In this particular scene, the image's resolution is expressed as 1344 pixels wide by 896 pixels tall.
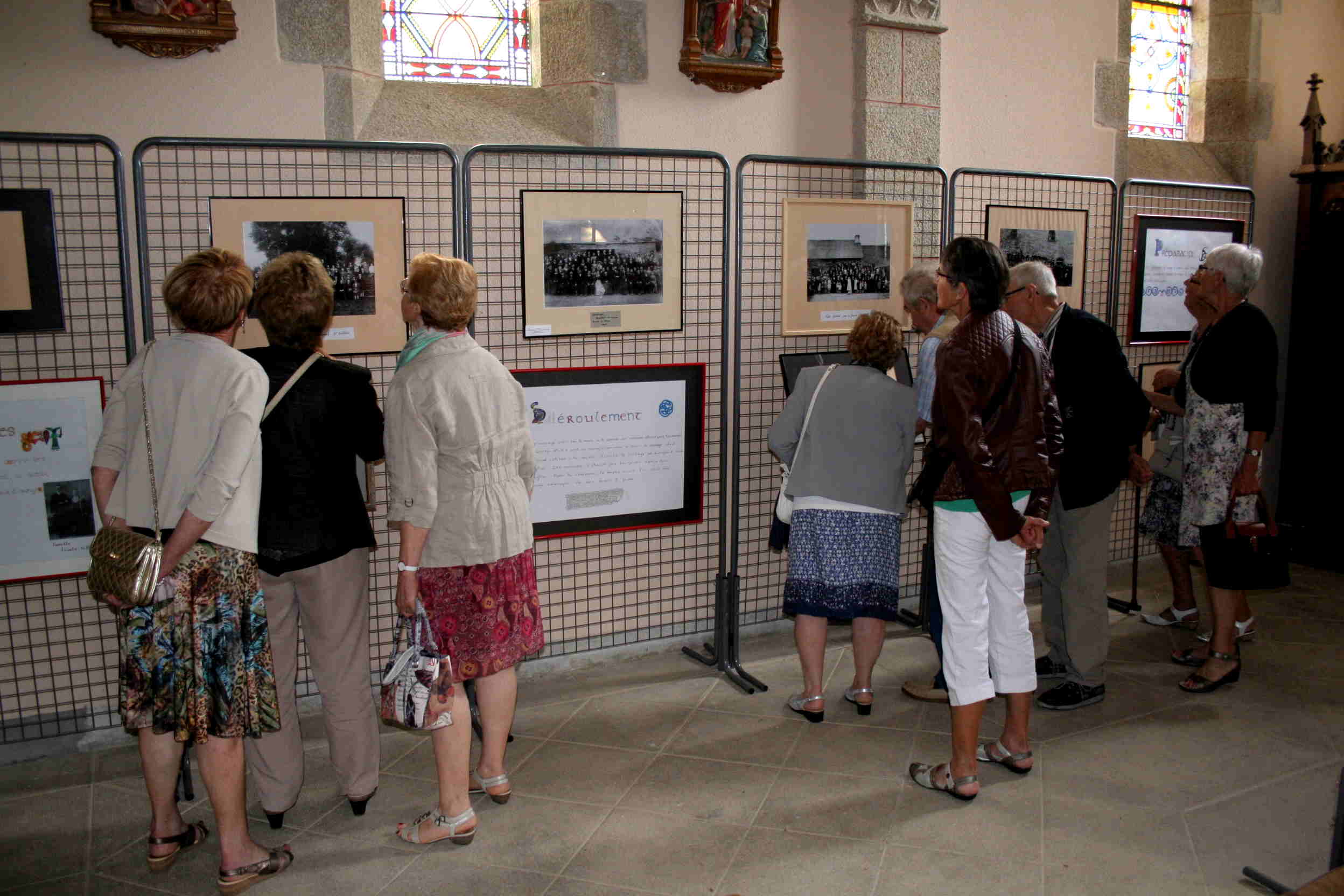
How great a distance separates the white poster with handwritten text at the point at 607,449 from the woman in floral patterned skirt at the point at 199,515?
1.41 meters

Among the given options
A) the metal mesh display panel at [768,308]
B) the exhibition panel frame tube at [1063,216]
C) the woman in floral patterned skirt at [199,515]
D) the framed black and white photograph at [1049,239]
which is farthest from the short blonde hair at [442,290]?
the framed black and white photograph at [1049,239]

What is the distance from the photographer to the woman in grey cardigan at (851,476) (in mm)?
3492

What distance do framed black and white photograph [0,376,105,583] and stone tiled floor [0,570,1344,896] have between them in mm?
717

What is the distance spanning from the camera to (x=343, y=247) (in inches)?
146

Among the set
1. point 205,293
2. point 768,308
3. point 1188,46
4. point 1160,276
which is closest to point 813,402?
point 768,308

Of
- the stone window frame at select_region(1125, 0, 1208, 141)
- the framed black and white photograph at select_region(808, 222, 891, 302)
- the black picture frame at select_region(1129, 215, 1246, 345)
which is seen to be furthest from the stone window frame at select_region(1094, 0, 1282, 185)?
the framed black and white photograph at select_region(808, 222, 891, 302)

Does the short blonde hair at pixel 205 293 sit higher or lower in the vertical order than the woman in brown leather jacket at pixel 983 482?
higher

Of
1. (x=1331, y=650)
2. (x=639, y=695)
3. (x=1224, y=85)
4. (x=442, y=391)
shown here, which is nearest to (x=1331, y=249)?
(x=1224, y=85)

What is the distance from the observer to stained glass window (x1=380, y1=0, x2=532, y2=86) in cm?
427

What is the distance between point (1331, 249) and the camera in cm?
583

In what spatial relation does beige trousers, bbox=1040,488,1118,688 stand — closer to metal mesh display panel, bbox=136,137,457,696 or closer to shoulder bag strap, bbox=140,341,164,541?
metal mesh display panel, bbox=136,137,457,696

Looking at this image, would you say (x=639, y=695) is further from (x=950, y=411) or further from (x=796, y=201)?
(x=796, y=201)

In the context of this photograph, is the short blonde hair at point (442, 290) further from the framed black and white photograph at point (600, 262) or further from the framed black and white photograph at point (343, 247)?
the framed black and white photograph at point (600, 262)
